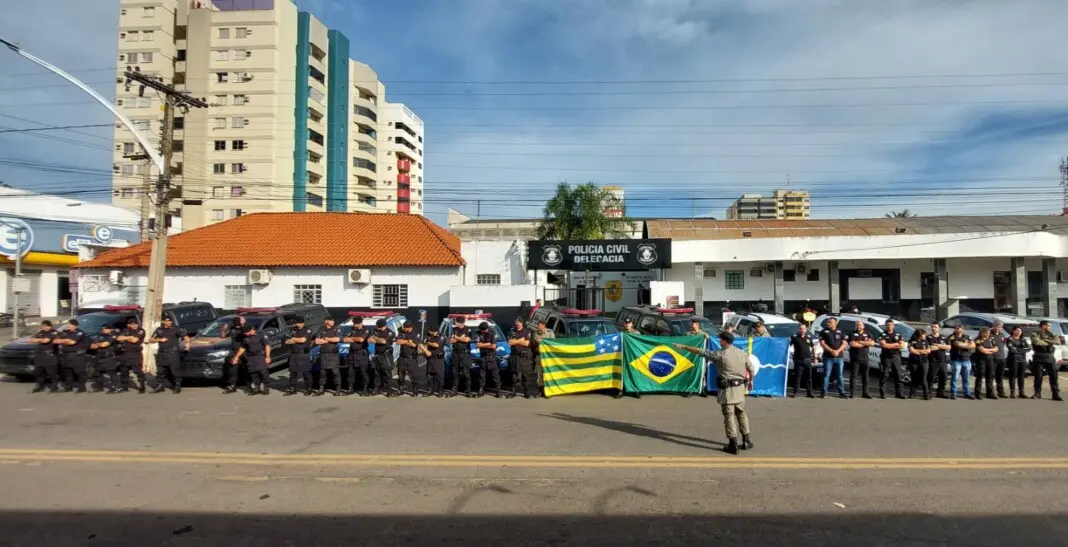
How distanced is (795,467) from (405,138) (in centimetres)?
8558

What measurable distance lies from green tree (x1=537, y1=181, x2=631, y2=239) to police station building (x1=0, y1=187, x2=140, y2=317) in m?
25.5

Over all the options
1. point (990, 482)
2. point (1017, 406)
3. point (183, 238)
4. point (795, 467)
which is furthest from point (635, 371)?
point (183, 238)

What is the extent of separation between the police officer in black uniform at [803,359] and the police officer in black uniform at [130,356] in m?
13.3

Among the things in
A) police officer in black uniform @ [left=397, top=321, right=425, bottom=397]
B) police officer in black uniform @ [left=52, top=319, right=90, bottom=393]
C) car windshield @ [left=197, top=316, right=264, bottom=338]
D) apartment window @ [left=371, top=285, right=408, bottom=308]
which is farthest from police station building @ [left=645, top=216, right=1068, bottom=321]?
police officer in black uniform @ [left=52, top=319, right=90, bottom=393]

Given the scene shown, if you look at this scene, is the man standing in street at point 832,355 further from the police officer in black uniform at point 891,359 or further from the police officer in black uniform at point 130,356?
the police officer in black uniform at point 130,356

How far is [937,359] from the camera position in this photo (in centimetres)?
1135

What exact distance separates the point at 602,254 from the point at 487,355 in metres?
14.2

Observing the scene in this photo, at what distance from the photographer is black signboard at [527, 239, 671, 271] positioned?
24.7 m

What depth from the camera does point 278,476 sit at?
621cm


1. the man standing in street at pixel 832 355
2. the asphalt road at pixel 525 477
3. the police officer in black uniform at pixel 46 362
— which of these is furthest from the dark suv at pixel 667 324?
the police officer in black uniform at pixel 46 362

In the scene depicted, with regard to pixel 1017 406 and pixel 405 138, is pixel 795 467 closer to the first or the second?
pixel 1017 406

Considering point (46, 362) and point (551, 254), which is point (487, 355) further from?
point (551, 254)

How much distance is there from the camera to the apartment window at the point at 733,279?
31.0 meters

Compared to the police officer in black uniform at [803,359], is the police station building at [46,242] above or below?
above
